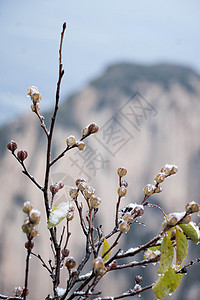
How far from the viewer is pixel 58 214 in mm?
339

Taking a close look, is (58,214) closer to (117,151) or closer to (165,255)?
(165,255)

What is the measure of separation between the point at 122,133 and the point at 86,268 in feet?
1.88

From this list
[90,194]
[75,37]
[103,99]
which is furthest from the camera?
[103,99]

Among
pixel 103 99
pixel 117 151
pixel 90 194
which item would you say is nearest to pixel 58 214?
pixel 90 194

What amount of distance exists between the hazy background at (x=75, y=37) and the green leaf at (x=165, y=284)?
104cm

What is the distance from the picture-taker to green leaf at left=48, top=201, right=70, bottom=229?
332 mm

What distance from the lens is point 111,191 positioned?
52.4 inches

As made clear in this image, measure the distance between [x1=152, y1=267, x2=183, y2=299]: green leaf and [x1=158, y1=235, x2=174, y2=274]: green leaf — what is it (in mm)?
29

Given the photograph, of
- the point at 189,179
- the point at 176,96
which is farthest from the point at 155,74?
the point at 189,179

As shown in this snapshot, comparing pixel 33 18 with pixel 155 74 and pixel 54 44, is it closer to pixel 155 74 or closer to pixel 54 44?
pixel 54 44

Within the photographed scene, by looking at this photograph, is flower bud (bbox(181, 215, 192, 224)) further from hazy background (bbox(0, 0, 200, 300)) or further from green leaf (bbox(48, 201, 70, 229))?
hazy background (bbox(0, 0, 200, 300))

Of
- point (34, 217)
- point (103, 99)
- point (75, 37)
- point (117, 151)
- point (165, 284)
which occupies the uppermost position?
point (75, 37)

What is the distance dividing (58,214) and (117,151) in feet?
3.34

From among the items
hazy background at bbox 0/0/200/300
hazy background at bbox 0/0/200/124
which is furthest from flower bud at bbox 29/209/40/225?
hazy background at bbox 0/0/200/124
